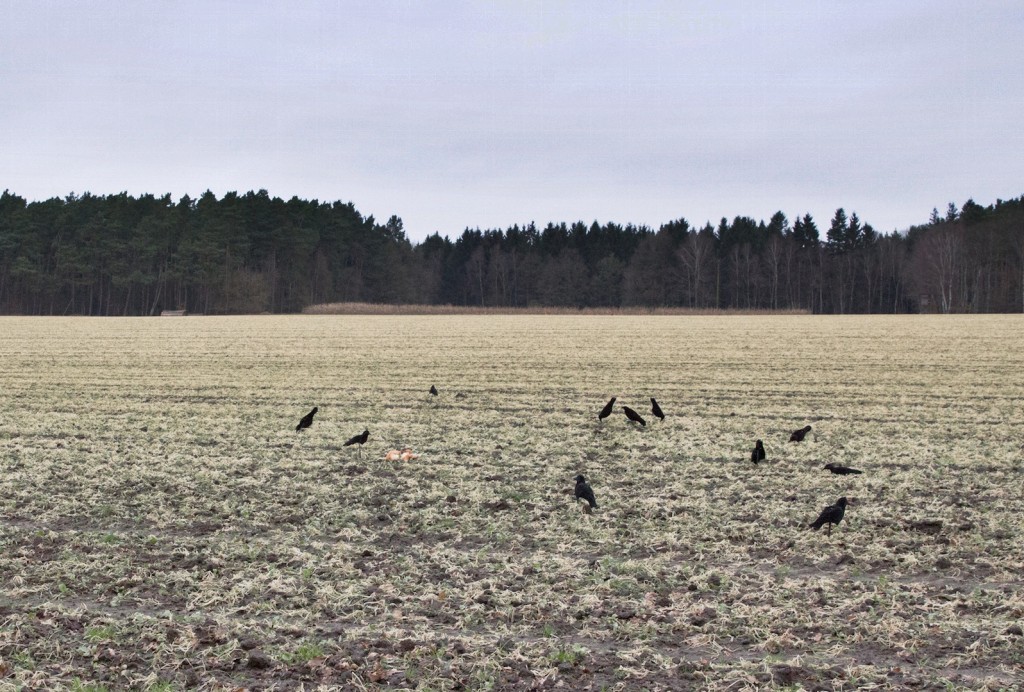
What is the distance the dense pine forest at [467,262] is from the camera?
317 ft

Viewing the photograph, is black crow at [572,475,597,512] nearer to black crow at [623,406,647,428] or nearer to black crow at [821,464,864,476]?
black crow at [821,464,864,476]

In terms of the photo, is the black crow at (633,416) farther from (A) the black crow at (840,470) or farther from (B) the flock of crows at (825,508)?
(A) the black crow at (840,470)

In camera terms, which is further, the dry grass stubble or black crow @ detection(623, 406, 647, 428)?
black crow @ detection(623, 406, 647, 428)

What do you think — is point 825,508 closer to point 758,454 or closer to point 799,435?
point 758,454

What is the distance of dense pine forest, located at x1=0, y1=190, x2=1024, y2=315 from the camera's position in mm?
96688

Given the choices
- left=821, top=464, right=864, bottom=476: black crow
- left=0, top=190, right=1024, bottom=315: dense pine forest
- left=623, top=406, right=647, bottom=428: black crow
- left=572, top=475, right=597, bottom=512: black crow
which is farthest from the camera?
left=0, top=190, right=1024, bottom=315: dense pine forest

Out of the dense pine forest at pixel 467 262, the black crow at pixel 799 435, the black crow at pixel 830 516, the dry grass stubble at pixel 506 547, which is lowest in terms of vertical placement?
the dry grass stubble at pixel 506 547

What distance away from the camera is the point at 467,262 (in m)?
134

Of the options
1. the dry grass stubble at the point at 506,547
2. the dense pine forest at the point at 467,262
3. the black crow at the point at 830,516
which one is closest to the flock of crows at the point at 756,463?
the black crow at the point at 830,516

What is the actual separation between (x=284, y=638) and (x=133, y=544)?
8.37ft

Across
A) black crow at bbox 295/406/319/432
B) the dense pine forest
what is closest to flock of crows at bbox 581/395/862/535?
black crow at bbox 295/406/319/432

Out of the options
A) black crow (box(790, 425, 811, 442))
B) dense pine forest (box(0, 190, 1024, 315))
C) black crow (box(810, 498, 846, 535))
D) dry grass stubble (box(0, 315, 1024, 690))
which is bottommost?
dry grass stubble (box(0, 315, 1024, 690))

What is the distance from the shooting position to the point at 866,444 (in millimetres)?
→ 11352

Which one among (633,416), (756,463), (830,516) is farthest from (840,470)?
(633,416)
